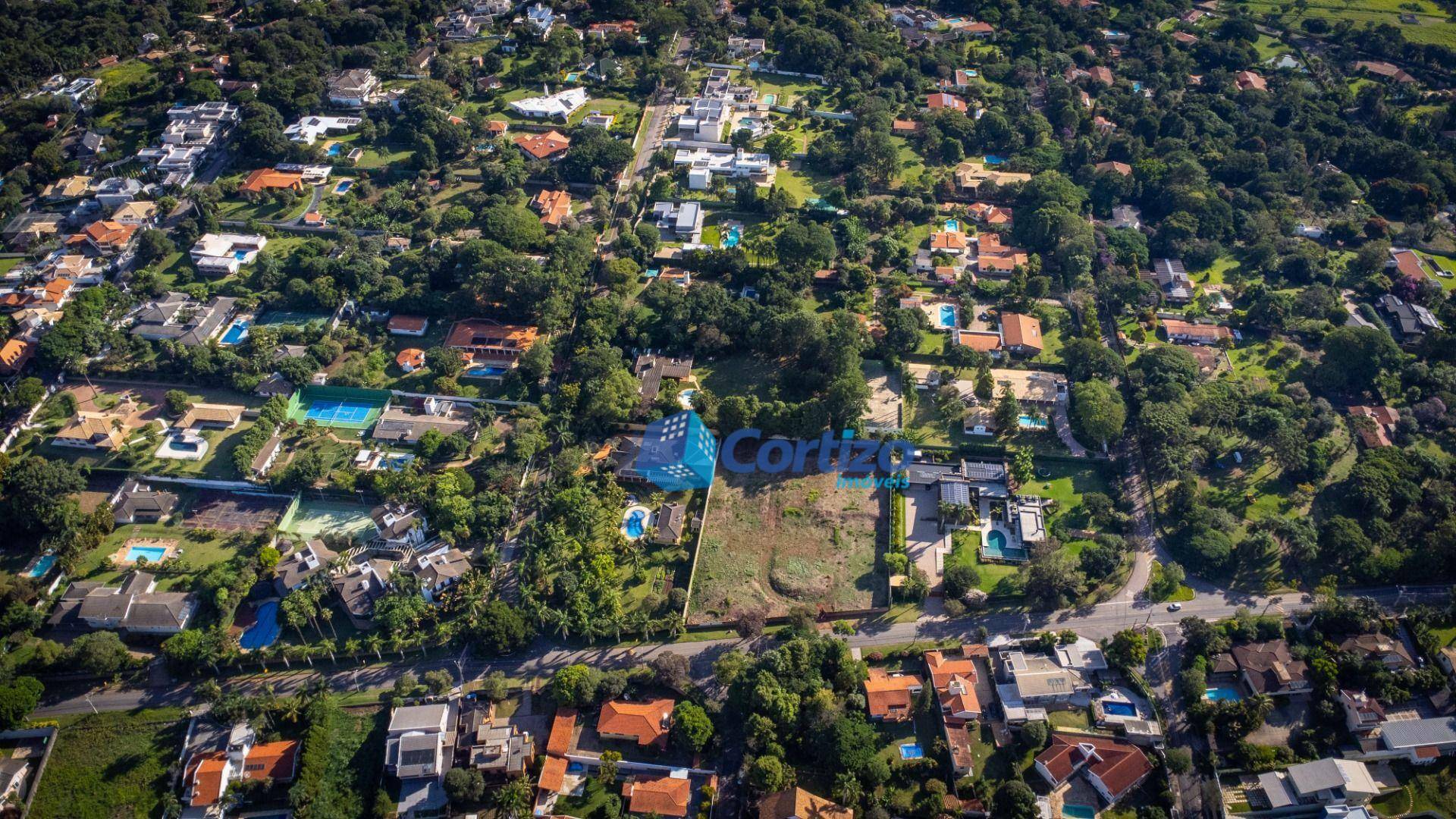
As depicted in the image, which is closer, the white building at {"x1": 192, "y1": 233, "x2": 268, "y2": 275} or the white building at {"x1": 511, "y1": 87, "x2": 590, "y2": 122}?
the white building at {"x1": 192, "y1": 233, "x2": 268, "y2": 275}

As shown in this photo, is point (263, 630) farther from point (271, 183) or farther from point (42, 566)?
point (271, 183)

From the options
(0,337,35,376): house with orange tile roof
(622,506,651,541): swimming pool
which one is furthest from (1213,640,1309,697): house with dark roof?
(0,337,35,376): house with orange tile roof

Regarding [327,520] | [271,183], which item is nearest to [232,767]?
[327,520]

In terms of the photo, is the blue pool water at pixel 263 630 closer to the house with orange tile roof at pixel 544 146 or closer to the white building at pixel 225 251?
the white building at pixel 225 251

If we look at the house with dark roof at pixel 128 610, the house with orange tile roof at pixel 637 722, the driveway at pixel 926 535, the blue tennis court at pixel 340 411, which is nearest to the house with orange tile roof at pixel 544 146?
the blue tennis court at pixel 340 411

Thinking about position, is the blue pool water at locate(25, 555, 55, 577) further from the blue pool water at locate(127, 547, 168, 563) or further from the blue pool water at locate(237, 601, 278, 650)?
the blue pool water at locate(237, 601, 278, 650)

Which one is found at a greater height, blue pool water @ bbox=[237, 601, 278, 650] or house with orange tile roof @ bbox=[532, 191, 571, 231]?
house with orange tile roof @ bbox=[532, 191, 571, 231]
